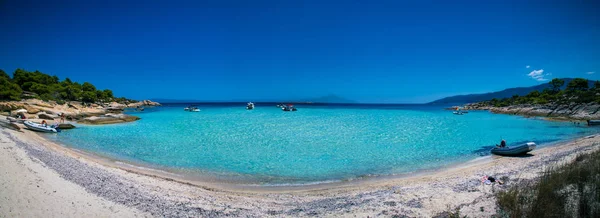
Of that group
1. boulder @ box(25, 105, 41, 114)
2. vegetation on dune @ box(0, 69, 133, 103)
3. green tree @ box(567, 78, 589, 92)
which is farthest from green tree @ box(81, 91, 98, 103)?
green tree @ box(567, 78, 589, 92)

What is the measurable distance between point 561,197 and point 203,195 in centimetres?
979

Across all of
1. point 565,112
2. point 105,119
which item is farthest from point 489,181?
point 565,112

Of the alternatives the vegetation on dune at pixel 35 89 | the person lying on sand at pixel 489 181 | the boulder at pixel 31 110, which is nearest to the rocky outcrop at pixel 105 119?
the boulder at pixel 31 110

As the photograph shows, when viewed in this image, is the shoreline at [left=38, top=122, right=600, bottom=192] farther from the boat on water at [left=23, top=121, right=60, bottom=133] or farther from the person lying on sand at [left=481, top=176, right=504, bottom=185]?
the boat on water at [left=23, top=121, right=60, bottom=133]

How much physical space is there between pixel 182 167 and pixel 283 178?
5610 millimetres

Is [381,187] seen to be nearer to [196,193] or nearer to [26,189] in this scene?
[196,193]

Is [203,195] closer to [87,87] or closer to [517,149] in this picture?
[517,149]

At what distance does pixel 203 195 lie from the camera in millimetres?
9242

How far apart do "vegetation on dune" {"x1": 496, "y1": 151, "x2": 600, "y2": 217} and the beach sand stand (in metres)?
0.71

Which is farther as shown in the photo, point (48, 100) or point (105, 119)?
point (48, 100)

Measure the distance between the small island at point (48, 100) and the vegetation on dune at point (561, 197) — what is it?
118 ft

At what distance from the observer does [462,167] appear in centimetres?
Answer: 1374

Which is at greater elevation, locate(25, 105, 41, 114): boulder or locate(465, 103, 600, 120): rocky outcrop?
locate(25, 105, 41, 114): boulder

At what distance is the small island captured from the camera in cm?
3281
